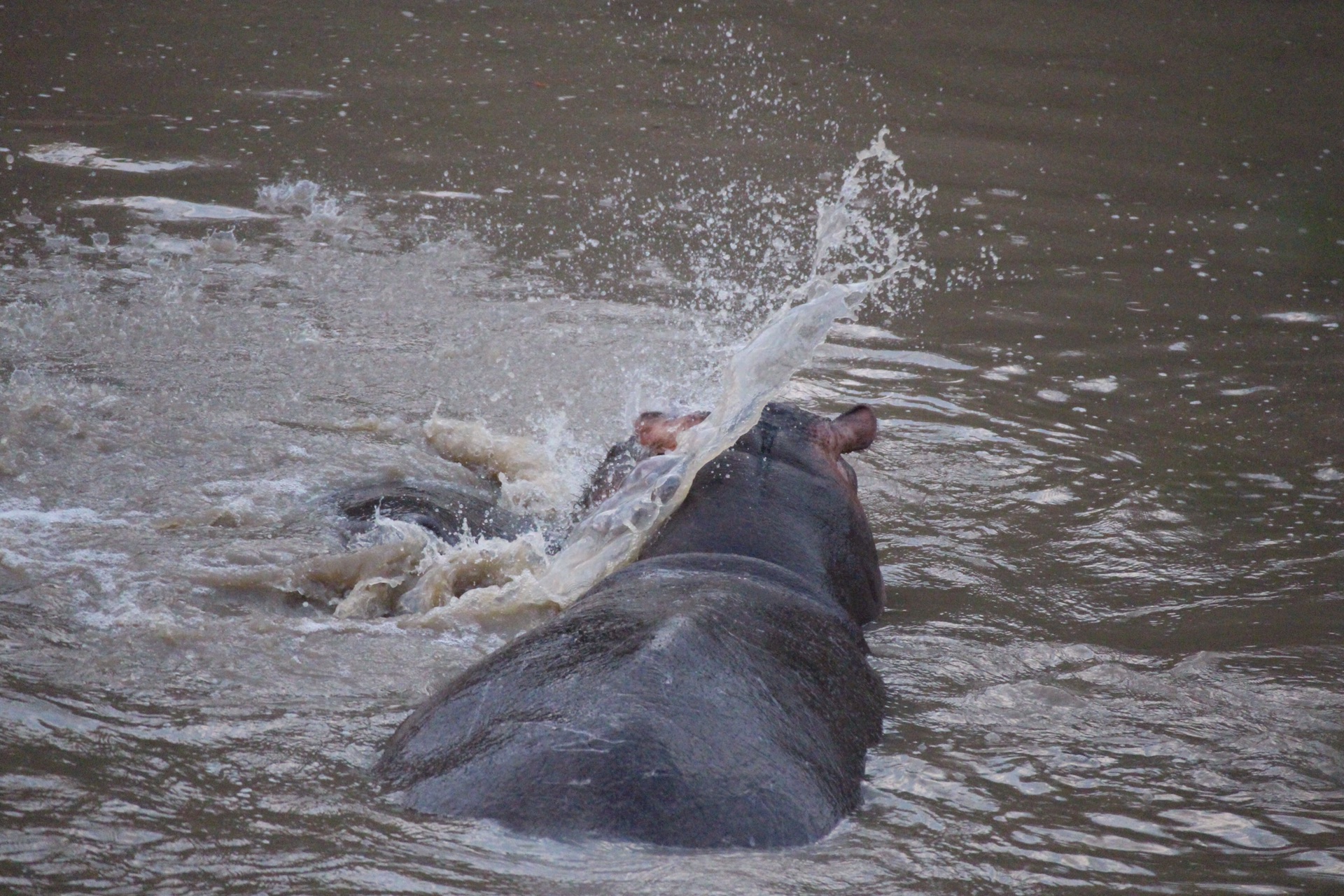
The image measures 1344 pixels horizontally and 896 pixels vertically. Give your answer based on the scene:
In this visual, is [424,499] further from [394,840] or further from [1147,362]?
[1147,362]

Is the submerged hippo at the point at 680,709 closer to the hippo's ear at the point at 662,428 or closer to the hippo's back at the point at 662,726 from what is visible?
the hippo's back at the point at 662,726

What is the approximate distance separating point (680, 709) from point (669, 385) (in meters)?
3.99

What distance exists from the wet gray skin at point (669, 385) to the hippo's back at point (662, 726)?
0.28 ft

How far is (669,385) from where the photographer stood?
6.89 metres

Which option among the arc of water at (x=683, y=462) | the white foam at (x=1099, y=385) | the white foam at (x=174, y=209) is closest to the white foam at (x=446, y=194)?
the white foam at (x=174, y=209)

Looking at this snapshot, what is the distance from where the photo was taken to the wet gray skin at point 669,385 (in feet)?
10.7

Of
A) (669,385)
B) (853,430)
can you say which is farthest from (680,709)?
(669,385)

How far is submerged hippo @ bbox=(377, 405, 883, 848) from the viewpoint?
2801mm

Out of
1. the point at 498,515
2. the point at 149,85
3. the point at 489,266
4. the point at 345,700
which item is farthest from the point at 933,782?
the point at 149,85

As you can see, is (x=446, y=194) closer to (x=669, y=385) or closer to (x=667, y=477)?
(x=669, y=385)

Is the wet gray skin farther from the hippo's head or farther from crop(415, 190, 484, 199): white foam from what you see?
the hippo's head

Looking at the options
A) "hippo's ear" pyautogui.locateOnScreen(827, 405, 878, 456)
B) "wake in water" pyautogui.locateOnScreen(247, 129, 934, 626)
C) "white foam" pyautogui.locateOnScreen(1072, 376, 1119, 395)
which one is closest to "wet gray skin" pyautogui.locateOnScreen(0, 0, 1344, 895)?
"white foam" pyautogui.locateOnScreen(1072, 376, 1119, 395)

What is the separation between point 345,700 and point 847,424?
78.1 inches

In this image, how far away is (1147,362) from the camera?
7.58 m
